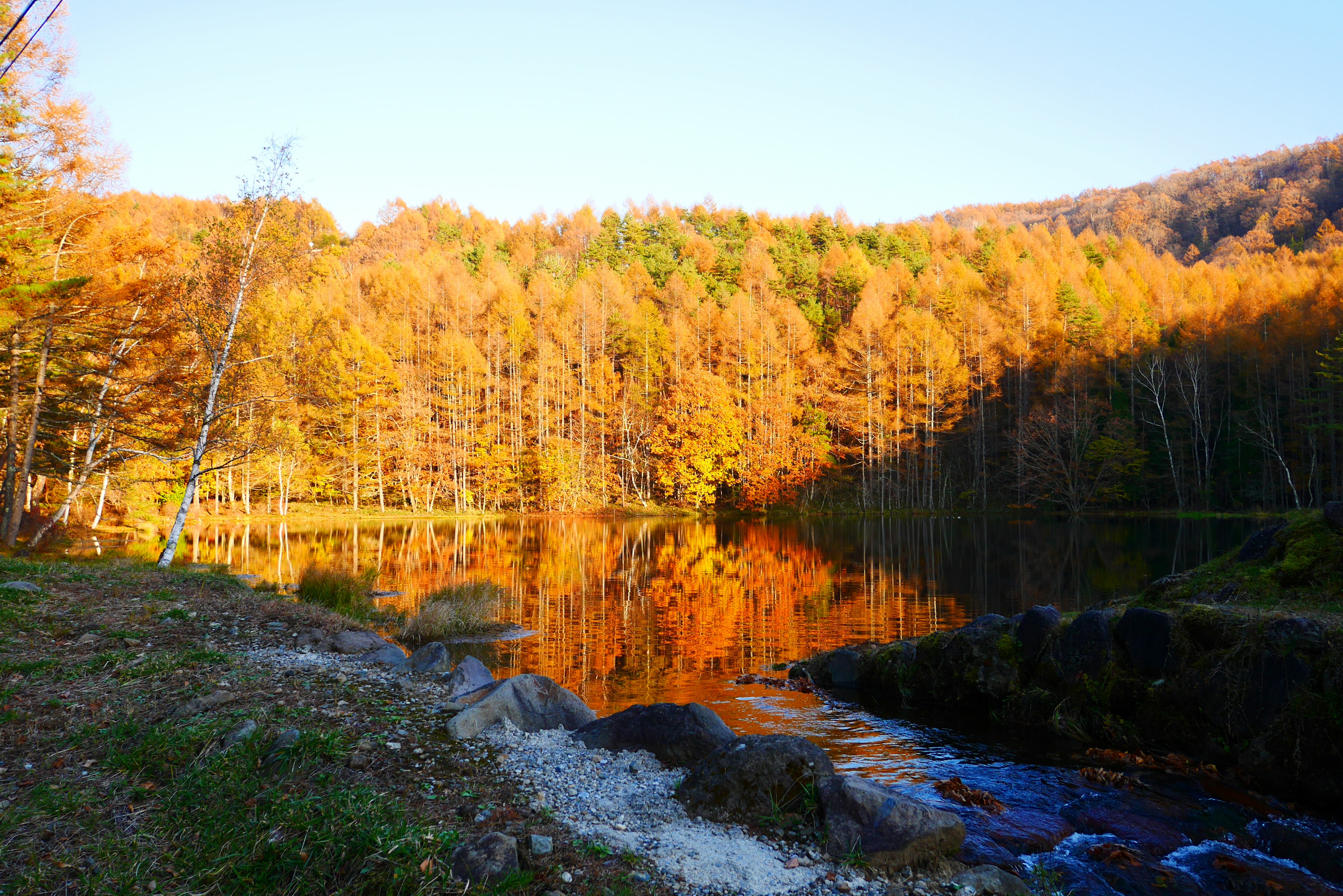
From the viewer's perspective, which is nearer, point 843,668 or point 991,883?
point 991,883

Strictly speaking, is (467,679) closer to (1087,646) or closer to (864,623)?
(1087,646)

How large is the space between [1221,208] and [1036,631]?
412ft

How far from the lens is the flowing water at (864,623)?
5.75 m

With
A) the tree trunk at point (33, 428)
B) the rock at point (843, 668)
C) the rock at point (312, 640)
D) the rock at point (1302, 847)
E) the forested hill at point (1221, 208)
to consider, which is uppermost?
the forested hill at point (1221, 208)

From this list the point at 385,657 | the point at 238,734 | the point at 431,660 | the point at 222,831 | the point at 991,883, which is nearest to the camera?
the point at 222,831

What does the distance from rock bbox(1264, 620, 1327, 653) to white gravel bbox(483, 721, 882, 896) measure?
5.69 metres

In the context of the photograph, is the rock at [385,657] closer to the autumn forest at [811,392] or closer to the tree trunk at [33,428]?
the tree trunk at [33,428]

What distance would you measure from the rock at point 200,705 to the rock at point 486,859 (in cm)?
291

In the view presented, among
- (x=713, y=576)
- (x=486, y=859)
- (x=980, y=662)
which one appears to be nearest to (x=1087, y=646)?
(x=980, y=662)

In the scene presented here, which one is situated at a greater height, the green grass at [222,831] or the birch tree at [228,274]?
the birch tree at [228,274]

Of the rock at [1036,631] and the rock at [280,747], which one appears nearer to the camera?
the rock at [280,747]

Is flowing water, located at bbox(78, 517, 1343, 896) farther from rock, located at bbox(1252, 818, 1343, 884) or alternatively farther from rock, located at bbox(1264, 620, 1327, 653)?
rock, located at bbox(1264, 620, 1327, 653)

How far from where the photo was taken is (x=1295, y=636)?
7.12 meters

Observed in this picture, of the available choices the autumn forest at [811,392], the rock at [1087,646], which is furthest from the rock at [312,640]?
the autumn forest at [811,392]
